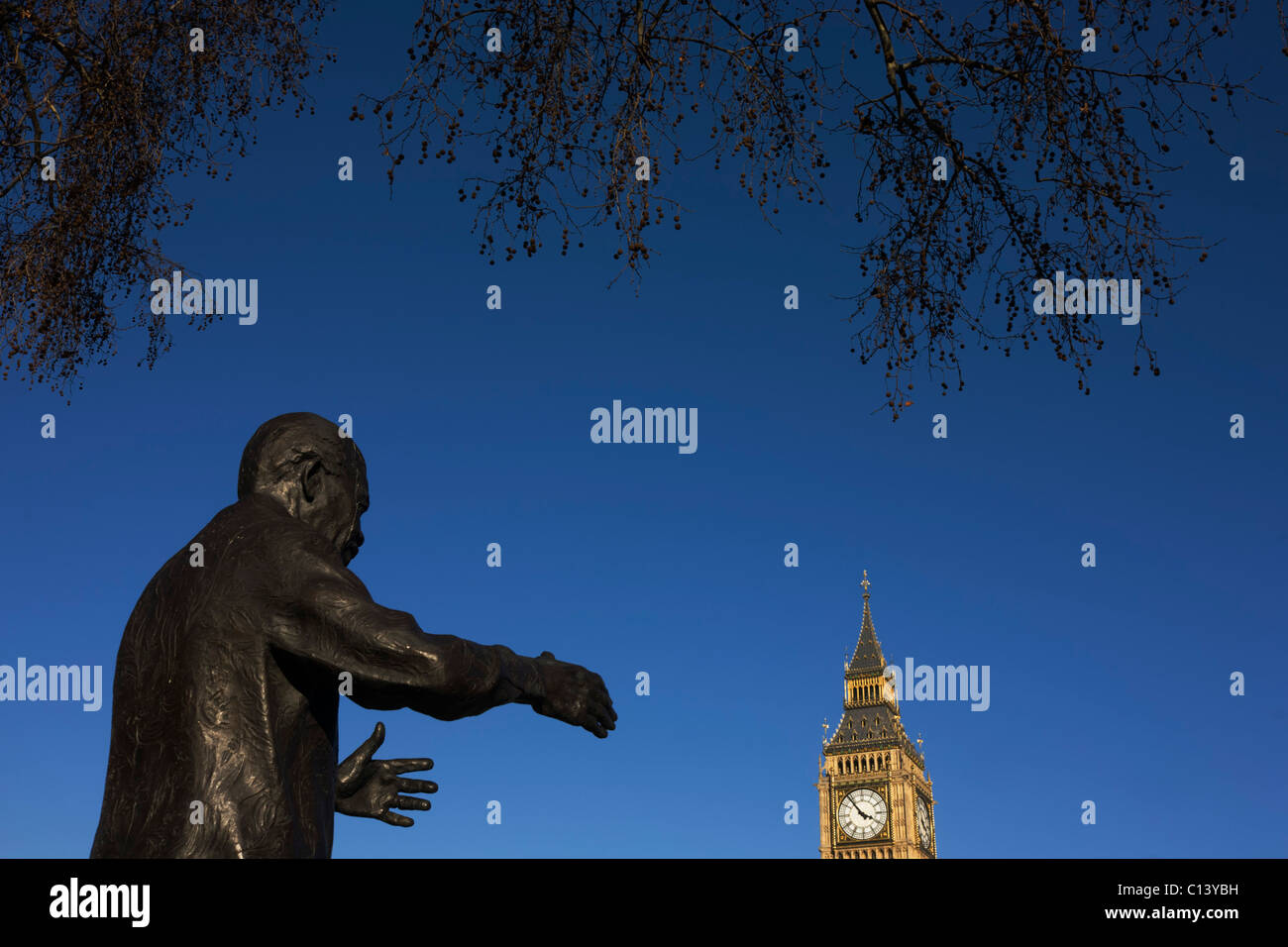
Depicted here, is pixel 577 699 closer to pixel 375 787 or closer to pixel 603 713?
pixel 603 713

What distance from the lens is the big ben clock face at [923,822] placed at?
110m

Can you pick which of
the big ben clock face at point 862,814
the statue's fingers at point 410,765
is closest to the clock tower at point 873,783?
the big ben clock face at point 862,814

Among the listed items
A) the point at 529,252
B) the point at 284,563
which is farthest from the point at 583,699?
the point at 529,252

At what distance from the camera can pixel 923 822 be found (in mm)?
112062

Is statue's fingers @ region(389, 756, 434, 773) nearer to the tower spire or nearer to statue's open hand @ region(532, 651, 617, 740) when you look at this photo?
statue's open hand @ region(532, 651, 617, 740)

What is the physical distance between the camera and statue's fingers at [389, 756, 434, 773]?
4.96 metres

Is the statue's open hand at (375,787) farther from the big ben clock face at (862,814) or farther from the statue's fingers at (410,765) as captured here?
the big ben clock face at (862,814)

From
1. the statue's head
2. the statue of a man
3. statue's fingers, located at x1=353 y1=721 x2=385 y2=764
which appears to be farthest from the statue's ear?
statue's fingers, located at x1=353 y1=721 x2=385 y2=764

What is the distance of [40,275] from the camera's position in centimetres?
840

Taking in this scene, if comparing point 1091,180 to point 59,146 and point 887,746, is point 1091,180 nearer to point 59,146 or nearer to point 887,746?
point 59,146

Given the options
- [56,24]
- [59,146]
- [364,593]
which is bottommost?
[364,593]

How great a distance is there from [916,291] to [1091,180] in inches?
38.7

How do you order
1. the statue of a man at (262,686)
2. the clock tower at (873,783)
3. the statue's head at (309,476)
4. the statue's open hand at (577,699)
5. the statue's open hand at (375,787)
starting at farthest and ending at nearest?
1. the clock tower at (873,783)
2. the statue's open hand at (375,787)
3. the statue's head at (309,476)
4. the statue's open hand at (577,699)
5. the statue of a man at (262,686)

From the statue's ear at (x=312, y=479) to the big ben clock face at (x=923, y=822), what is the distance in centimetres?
10938
